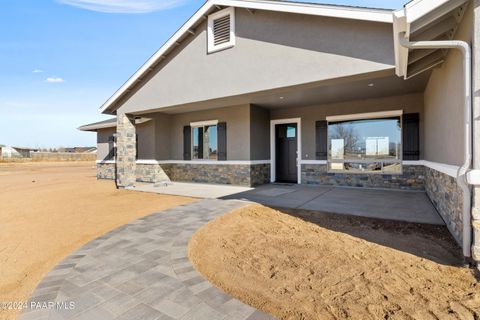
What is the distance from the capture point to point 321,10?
4.99 m

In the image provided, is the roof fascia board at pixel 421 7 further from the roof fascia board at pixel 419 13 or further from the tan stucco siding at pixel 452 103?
the tan stucco siding at pixel 452 103

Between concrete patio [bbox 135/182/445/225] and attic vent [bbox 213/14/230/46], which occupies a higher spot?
attic vent [bbox 213/14/230/46]

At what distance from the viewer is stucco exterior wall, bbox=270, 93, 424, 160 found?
7809 millimetres

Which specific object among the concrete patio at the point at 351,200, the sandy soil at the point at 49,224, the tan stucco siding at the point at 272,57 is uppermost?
the tan stucco siding at the point at 272,57

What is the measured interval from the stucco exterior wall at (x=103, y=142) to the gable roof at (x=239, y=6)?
358 centimetres

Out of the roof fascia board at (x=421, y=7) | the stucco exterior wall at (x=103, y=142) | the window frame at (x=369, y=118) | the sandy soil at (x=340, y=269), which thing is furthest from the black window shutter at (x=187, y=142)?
the roof fascia board at (x=421, y=7)

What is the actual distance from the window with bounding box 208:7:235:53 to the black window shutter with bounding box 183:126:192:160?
463 centimetres

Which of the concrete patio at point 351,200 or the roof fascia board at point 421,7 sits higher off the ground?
the roof fascia board at point 421,7

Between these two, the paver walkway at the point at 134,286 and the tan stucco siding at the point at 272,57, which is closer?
the paver walkway at the point at 134,286

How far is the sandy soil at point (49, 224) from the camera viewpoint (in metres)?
2.99

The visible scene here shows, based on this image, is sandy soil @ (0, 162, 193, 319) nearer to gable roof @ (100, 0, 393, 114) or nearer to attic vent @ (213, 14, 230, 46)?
gable roof @ (100, 0, 393, 114)

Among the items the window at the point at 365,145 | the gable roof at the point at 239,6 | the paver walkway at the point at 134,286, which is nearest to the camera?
the paver walkway at the point at 134,286

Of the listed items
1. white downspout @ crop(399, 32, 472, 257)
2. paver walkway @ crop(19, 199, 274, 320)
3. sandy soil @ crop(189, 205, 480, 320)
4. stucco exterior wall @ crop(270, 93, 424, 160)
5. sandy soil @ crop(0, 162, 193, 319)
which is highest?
stucco exterior wall @ crop(270, 93, 424, 160)

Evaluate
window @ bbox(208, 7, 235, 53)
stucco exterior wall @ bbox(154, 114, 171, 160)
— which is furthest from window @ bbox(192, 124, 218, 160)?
window @ bbox(208, 7, 235, 53)
